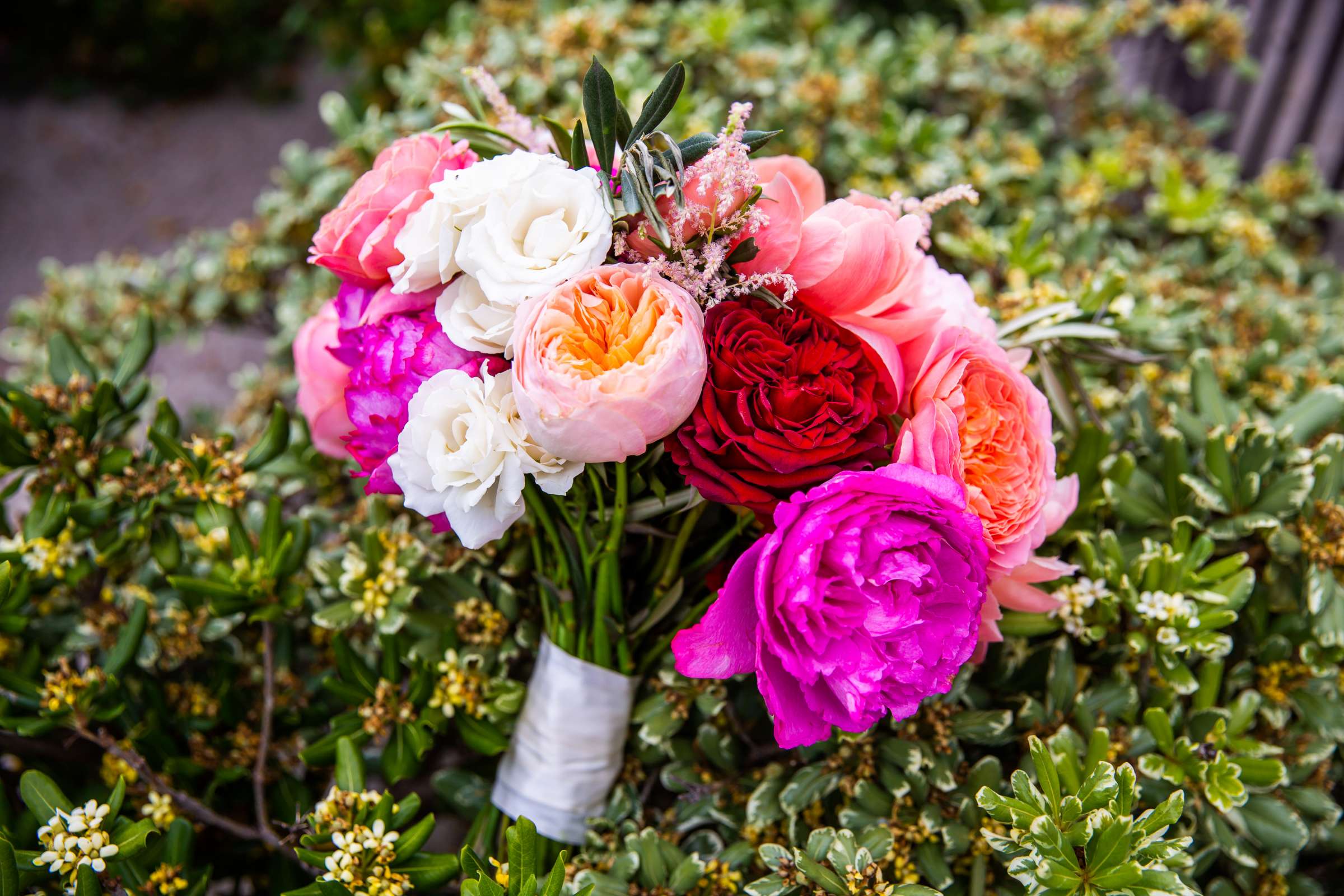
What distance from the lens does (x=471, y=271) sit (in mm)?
710

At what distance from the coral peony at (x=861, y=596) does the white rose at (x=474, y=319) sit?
10.6 inches

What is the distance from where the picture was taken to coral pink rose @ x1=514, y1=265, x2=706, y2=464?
65 cm

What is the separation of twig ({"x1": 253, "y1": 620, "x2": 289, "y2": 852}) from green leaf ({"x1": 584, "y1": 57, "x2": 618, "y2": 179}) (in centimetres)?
69

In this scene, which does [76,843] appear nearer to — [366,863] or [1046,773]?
[366,863]

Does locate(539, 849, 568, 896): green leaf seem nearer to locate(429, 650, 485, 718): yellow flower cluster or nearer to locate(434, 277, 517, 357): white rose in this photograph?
locate(429, 650, 485, 718): yellow flower cluster

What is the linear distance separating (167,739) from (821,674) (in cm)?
84

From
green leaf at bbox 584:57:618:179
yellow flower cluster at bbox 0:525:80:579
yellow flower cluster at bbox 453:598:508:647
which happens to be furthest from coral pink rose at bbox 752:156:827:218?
yellow flower cluster at bbox 0:525:80:579

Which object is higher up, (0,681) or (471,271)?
(471,271)

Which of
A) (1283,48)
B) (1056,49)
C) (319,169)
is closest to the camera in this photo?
(319,169)

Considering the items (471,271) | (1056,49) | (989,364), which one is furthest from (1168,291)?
(471,271)

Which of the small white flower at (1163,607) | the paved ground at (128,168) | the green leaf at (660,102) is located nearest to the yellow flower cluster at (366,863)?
the green leaf at (660,102)

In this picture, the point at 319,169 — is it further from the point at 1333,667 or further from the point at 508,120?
the point at 1333,667

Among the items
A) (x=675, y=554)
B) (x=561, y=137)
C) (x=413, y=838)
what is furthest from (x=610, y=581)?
(x=561, y=137)

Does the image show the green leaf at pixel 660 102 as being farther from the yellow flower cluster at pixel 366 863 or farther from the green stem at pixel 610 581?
the yellow flower cluster at pixel 366 863
